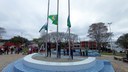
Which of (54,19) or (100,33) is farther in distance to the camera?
(100,33)

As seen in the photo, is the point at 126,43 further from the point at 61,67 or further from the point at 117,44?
the point at 61,67

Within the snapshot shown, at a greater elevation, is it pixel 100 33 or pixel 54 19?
pixel 100 33

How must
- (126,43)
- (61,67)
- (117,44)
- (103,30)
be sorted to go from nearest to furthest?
1. (61,67)
2. (126,43)
3. (103,30)
4. (117,44)

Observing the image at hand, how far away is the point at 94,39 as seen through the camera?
5888cm

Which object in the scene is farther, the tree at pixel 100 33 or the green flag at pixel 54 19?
the tree at pixel 100 33

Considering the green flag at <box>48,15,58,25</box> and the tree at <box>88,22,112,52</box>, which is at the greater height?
the tree at <box>88,22,112,52</box>

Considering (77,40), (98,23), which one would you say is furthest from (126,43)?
(77,40)

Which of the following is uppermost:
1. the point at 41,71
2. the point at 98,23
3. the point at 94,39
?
the point at 98,23

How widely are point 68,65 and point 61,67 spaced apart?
38cm

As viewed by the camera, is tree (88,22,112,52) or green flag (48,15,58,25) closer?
green flag (48,15,58,25)

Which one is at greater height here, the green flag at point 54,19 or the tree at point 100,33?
the tree at point 100,33

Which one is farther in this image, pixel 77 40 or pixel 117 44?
pixel 77 40

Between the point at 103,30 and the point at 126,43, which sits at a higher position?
the point at 103,30

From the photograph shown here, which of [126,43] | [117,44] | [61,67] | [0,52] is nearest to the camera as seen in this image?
[61,67]
